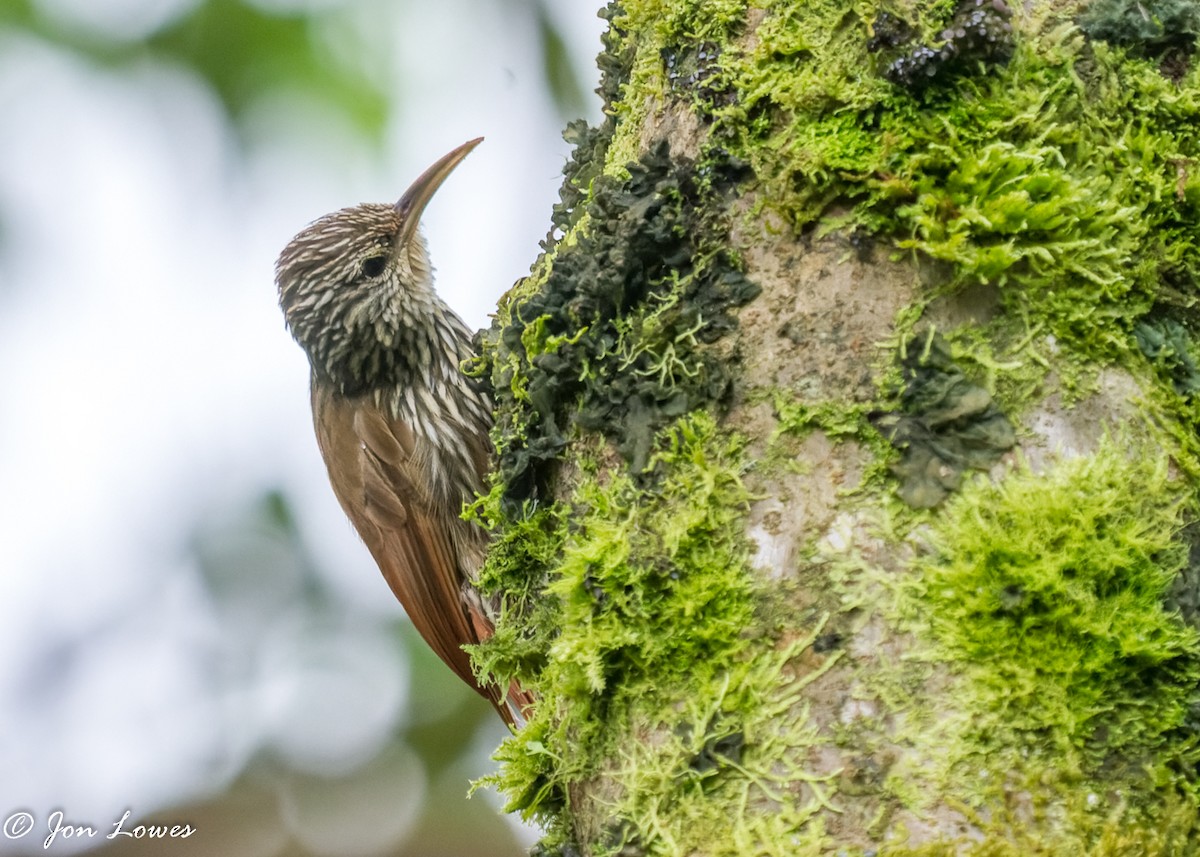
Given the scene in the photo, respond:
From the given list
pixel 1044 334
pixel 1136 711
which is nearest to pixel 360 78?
pixel 1044 334

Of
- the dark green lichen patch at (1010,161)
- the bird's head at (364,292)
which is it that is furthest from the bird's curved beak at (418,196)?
the dark green lichen patch at (1010,161)

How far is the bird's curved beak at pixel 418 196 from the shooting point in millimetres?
4289

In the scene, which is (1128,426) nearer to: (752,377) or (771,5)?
(752,377)

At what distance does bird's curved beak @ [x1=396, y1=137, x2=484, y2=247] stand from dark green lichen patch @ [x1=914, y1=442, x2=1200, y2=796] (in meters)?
2.97

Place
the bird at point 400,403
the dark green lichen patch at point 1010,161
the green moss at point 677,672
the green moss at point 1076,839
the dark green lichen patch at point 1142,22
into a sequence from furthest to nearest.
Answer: the bird at point 400,403 < the dark green lichen patch at point 1142,22 < the dark green lichen patch at point 1010,161 < the green moss at point 677,672 < the green moss at point 1076,839

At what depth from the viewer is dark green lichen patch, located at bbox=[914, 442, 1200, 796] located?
67.1 inches

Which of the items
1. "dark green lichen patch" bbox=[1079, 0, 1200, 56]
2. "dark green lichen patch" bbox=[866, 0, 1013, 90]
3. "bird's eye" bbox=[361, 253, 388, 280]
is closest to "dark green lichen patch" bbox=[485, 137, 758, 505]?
Answer: "dark green lichen patch" bbox=[866, 0, 1013, 90]

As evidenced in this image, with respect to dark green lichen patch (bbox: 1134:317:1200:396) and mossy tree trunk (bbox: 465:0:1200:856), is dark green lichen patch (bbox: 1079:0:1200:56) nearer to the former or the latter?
mossy tree trunk (bbox: 465:0:1200:856)

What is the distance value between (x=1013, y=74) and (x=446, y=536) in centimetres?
270

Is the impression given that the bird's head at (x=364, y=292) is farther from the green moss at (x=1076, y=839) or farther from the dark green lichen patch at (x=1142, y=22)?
the green moss at (x=1076, y=839)

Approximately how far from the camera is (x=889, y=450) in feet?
6.22

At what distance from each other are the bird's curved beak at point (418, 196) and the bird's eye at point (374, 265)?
9 centimetres

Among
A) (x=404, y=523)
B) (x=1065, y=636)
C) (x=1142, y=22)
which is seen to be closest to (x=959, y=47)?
(x=1142, y=22)

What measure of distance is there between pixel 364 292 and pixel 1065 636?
9.95 feet
